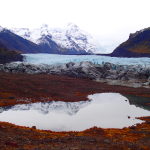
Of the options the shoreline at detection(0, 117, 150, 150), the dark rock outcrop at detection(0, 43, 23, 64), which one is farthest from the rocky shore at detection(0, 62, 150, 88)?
the shoreline at detection(0, 117, 150, 150)

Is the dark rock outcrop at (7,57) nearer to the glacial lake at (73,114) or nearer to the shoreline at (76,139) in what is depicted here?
the glacial lake at (73,114)

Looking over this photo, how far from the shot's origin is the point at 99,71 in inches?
4070

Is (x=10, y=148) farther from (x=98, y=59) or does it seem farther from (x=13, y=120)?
(x=98, y=59)

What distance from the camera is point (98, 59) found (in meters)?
134

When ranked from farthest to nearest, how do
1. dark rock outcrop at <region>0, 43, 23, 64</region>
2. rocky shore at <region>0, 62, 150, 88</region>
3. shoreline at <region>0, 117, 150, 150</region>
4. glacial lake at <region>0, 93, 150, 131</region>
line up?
1. dark rock outcrop at <region>0, 43, 23, 64</region>
2. rocky shore at <region>0, 62, 150, 88</region>
3. glacial lake at <region>0, 93, 150, 131</region>
4. shoreline at <region>0, 117, 150, 150</region>

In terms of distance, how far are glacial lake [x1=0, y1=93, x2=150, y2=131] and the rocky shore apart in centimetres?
3993

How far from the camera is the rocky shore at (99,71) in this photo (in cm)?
9238

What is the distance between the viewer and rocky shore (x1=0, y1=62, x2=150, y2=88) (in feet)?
303

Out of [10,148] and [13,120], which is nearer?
[10,148]

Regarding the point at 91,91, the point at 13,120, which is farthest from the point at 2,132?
the point at 91,91

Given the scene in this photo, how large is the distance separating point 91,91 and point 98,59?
6598 cm

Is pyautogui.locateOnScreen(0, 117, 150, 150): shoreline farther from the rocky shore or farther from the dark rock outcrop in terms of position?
the dark rock outcrop

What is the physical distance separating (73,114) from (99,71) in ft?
210

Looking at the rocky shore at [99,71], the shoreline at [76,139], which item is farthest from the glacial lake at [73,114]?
the rocky shore at [99,71]
